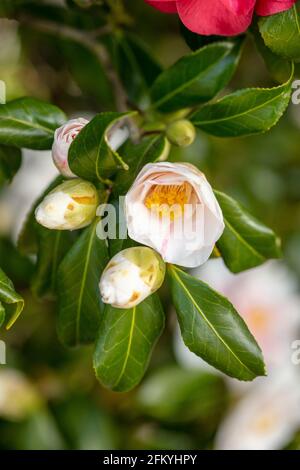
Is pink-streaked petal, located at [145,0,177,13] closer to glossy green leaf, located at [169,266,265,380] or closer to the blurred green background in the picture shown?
glossy green leaf, located at [169,266,265,380]

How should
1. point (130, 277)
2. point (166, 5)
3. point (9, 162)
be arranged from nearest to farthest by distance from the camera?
point (130, 277), point (166, 5), point (9, 162)

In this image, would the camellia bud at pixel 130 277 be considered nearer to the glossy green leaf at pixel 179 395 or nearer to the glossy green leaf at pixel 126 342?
the glossy green leaf at pixel 126 342

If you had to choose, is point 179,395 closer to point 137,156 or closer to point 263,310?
point 263,310

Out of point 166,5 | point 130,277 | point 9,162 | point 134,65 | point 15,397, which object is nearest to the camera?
point 130,277

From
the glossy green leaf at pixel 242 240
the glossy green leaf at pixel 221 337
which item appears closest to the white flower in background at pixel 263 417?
the glossy green leaf at pixel 242 240

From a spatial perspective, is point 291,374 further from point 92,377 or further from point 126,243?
point 126,243

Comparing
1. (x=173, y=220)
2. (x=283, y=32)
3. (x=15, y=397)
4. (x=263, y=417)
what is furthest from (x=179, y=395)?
(x=283, y=32)

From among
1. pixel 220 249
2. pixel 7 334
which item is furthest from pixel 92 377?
pixel 220 249
